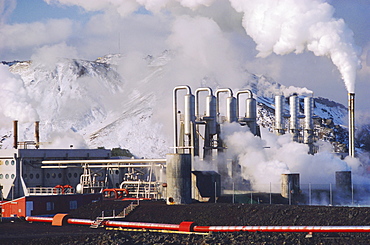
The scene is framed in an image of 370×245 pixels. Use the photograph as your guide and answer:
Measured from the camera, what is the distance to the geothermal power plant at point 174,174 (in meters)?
49.9

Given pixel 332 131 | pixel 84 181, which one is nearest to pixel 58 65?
pixel 332 131

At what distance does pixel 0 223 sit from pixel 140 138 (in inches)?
3553

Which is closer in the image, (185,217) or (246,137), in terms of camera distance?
(185,217)

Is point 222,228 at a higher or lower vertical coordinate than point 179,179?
lower

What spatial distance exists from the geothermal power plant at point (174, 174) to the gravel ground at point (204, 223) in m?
3.21

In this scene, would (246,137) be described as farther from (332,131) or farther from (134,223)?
(332,131)

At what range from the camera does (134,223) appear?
4222 centimetres

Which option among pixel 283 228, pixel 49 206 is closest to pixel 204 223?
pixel 283 228

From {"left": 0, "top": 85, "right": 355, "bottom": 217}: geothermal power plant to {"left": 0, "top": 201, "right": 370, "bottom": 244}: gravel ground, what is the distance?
3209 millimetres

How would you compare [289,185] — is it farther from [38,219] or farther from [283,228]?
[38,219]

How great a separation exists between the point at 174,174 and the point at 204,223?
7.50 metres

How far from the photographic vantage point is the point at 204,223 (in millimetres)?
42031

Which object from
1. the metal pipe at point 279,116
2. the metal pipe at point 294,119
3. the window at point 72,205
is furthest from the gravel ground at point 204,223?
the metal pipe at point 294,119

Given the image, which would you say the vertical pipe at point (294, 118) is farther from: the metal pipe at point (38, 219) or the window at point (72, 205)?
the metal pipe at point (38, 219)
